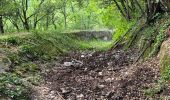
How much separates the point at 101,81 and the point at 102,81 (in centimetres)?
4

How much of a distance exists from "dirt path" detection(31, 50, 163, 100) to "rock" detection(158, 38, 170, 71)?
11.9 inches

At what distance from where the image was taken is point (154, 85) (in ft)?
35.1

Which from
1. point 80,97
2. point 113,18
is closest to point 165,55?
point 80,97

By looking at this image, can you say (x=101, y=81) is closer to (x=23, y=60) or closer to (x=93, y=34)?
(x=23, y=60)

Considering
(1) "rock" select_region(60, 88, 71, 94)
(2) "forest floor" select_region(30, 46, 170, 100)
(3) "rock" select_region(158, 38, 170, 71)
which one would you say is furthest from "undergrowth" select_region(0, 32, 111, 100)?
(3) "rock" select_region(158, 38, 170, 71)

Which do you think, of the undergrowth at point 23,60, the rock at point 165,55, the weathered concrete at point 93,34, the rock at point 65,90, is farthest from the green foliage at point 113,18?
the rock at point 65,90

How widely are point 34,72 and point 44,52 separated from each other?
15.4 ft

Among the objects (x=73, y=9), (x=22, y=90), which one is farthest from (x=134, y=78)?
(x=73, y=9)

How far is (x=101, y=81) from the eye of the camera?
12.8m

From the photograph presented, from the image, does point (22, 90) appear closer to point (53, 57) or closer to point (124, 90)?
point (124, 90)

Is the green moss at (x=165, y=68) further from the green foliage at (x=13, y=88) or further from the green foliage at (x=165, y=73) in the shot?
the green foliage at (x=13, y=88)

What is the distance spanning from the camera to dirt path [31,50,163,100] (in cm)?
1100

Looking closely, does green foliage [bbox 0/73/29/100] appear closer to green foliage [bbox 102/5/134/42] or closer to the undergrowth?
the undergrowth

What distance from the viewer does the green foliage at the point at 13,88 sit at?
10.2 metres
